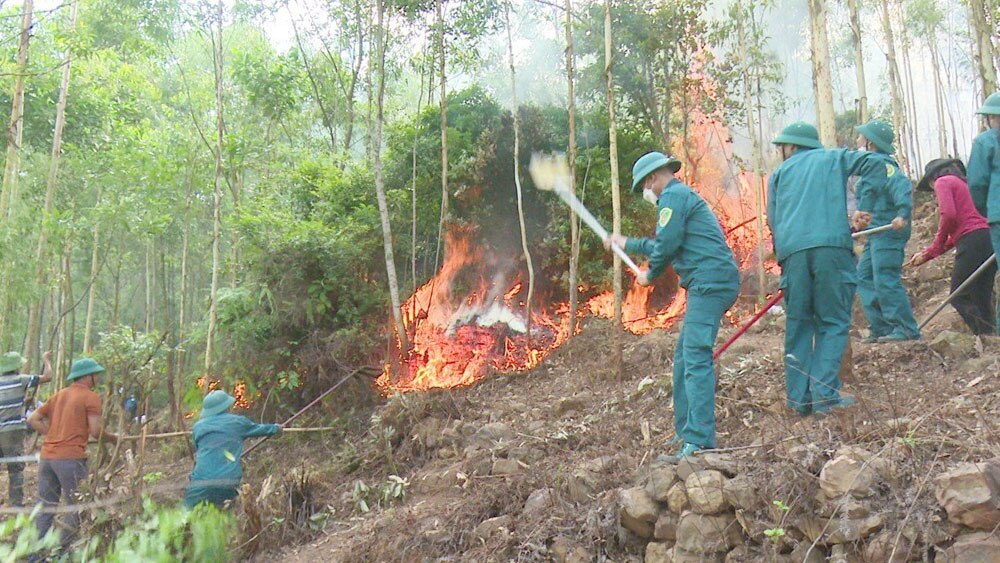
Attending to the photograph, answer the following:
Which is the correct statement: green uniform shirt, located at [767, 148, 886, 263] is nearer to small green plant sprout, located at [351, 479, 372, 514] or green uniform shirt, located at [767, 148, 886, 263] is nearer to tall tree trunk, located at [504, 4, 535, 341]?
small green plant sprout, located at [351, 479, 372, 514]

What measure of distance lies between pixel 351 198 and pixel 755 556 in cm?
963

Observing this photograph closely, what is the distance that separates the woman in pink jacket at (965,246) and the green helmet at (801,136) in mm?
1756

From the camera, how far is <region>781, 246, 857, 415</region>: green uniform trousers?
433 cm

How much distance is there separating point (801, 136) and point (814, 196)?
0.52 m

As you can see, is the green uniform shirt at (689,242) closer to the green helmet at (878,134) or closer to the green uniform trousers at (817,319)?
the green uniform trousers at (817,319)

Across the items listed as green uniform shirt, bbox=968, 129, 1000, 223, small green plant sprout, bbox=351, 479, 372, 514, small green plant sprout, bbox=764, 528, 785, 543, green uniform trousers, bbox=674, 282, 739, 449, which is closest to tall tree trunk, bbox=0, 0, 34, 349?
small green plant sprout, bbox=351, 479, 372, 514

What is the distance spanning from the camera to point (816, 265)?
437 cm

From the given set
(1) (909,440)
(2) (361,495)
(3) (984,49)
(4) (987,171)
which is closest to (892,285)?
(4) (987,171)

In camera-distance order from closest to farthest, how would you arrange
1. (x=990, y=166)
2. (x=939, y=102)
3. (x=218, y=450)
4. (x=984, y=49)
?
(x=990, y=166) → (x=218, y=450) → (x=984, y=49) → (x=939, y=102)

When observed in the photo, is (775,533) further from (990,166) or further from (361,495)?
(361,495)

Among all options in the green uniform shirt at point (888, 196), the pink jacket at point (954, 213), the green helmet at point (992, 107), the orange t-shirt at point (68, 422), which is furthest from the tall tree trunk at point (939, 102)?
the orange t-shirt at point (68, 422)

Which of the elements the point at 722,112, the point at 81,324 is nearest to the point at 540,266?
the point at 722,112

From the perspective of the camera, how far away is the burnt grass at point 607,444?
3.51m

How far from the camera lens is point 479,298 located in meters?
11.6
